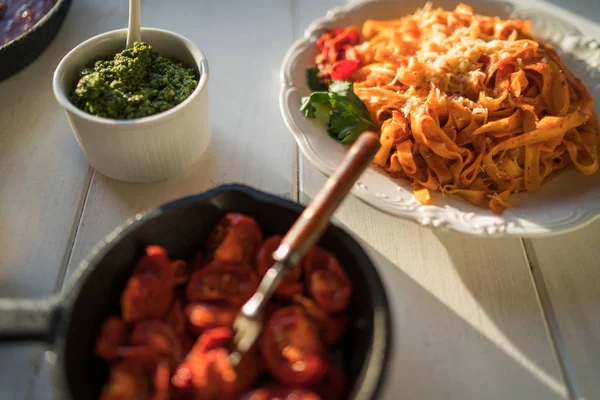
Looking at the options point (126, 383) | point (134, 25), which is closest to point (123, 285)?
point (126, 383)

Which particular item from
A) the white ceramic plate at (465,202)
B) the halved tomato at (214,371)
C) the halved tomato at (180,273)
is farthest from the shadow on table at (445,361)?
the halved tomato at (180,273)

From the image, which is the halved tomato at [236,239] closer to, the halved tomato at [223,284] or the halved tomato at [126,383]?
the halved tomato at [223,284]

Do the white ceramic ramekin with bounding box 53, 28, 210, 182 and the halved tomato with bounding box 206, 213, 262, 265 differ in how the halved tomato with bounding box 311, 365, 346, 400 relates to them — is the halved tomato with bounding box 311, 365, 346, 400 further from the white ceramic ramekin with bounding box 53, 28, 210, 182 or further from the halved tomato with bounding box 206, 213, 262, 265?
the white ceramic ramekin with bounding box 53, 28, 210, 182

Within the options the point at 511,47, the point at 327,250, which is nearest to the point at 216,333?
the point at 327,250

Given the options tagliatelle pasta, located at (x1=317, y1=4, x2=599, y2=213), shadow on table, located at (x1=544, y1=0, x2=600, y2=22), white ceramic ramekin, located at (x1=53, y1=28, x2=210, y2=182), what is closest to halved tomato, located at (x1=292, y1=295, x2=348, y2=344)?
tagliatelle pasta, located at (x1=317, y1=4, x2=599, y2=213)

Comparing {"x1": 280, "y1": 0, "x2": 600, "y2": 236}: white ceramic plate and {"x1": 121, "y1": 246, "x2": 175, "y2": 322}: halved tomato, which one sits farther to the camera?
{"x1": 280, "y1": 0, "x2": 600, "y2": 236}: white ceramic plate

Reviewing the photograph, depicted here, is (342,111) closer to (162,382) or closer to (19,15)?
(162,382)

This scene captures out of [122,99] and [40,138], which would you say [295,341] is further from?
[40,138]
